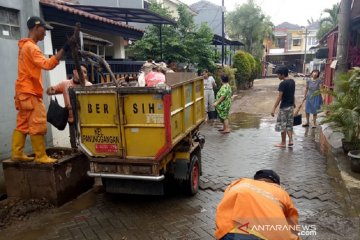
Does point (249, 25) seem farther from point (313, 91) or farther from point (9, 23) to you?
point (9, 23)

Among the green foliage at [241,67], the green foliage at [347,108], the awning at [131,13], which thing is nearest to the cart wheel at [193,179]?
the green foliage at [347,108]

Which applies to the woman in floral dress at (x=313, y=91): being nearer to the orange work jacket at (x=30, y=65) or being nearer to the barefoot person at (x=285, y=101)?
the barefoot person at (x=285, y=101)

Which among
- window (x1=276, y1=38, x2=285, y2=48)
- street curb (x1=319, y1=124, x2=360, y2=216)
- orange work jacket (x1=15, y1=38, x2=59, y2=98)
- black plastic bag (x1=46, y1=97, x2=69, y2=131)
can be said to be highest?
window (x1=276, y1=38, x2=285, y2=48)

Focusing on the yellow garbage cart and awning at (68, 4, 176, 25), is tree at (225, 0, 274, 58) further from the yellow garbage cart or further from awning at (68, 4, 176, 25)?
the yellow garbage cart

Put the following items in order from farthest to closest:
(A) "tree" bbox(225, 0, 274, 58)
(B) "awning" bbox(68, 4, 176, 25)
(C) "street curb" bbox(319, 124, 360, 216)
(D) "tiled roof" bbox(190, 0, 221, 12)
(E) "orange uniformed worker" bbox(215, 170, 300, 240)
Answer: (A) "tree" bbox(225, 0, 274, 58) < (D) "tiled roof" bbox(190, 0, 221, 12) < (B) "awning" bbox(68, 4, 176, 25) < (C) "street curb" bbox(319, 124, 360, 216) < (E) "orange uniformed worker" bbox(215, 170, 300, 240)

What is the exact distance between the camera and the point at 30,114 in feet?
14.8

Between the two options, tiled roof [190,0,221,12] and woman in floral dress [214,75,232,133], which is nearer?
woman in floral dress [214,75,232,133]

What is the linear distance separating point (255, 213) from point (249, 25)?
1401 inches

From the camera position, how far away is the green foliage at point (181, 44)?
12.0m

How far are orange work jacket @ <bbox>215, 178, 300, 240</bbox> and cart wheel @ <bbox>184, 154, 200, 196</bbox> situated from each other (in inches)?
102

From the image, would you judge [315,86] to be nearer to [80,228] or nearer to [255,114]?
[255,114]

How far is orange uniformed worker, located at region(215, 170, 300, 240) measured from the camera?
2.02 metres

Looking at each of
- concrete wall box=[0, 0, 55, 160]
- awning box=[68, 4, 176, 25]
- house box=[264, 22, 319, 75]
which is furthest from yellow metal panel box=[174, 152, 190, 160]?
house box=[264, 22, 319, 75]

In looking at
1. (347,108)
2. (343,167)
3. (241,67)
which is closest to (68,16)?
(347,108)
